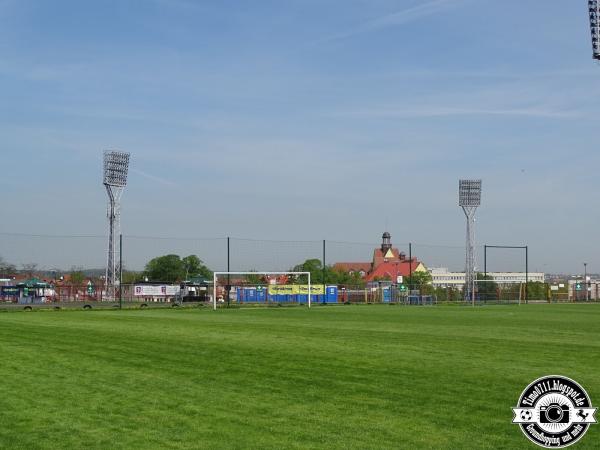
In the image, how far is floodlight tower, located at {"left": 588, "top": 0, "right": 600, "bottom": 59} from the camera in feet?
151

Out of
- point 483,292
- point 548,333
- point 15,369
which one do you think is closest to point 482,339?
point 548,333

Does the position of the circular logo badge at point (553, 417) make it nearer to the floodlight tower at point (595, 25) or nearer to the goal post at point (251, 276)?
the goal post at point (251, 276)

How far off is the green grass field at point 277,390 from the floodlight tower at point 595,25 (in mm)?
35193

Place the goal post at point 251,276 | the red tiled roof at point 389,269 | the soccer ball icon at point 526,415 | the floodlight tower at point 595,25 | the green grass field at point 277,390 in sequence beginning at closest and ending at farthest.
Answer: the soccer ball icon at point 526,415, the green grass field at point 277,390, the floodlight tower at point 595,25, the goal post at point 251,276, the red tiled roof at point 389,269

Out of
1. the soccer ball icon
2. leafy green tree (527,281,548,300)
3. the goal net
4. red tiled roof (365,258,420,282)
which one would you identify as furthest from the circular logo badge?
red tiled roof (365,258,420,282)

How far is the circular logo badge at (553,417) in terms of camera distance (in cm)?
596

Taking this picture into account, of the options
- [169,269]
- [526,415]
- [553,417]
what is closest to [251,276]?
[526,415]

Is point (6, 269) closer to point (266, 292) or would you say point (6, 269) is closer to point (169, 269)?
point (266, 292)

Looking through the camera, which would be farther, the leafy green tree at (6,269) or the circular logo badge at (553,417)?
the leafy green tree at (6,269)

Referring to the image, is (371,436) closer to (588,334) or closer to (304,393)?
(304,393)

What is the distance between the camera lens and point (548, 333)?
18.6m

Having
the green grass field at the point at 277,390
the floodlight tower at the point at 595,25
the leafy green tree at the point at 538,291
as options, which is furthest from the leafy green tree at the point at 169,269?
the green grass field at the point at 277,390

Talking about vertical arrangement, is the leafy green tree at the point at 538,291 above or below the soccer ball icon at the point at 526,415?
below

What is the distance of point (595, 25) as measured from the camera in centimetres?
4638
